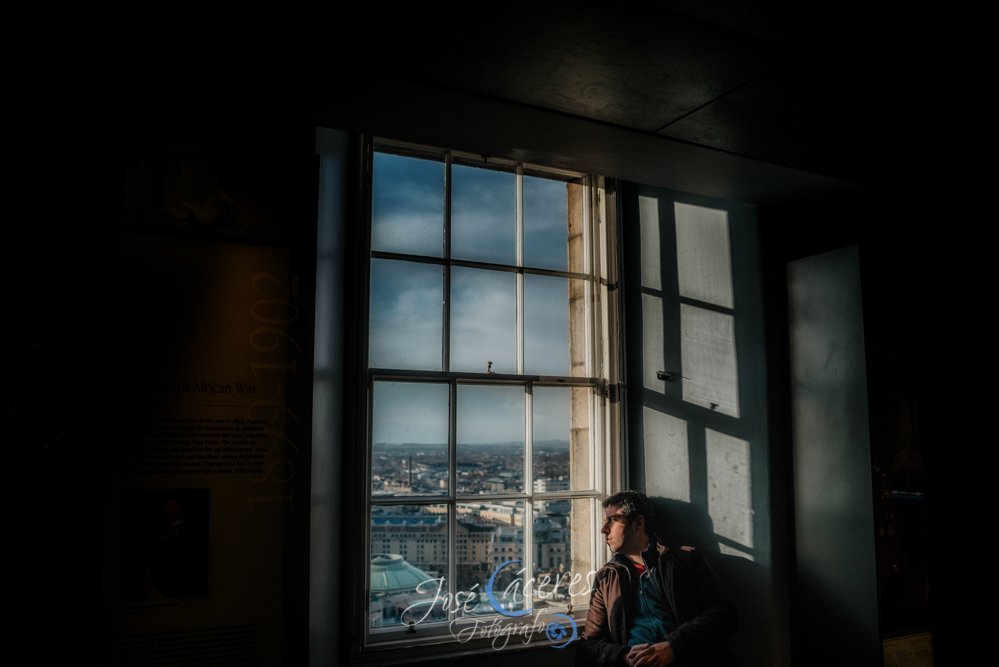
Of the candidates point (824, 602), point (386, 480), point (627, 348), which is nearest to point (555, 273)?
point (627, 348)

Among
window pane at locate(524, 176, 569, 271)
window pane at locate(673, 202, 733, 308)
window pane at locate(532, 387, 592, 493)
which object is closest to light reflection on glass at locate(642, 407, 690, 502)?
window pane at locate(532, 387, 592, 493)

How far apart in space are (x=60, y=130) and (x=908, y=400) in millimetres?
3665

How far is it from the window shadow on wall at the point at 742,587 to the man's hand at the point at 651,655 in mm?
530

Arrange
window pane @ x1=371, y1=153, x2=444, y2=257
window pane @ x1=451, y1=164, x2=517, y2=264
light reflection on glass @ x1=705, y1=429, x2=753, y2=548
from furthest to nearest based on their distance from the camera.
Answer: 1. window pane @ x1=451, y1=164, x2=517, y2=264
2. window pane @ x1=371, y1=153, x2=444, y2=257
3. light reflection on glass @ x1=705, y1=429, x2=753, y2=548

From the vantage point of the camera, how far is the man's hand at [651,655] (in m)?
3.18

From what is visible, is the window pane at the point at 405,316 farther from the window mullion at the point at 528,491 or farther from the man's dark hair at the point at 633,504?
the man's dark hair at the point at 633,504

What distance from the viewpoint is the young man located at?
3.21 metres

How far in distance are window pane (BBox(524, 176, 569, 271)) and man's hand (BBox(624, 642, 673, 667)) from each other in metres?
2.17

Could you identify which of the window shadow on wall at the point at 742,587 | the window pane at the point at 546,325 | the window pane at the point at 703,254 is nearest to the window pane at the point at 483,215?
the window pane at the point at 546,325

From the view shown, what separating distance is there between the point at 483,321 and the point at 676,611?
1.82 meters

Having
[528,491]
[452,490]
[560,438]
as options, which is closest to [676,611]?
[528,491]

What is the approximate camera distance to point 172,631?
6.40 feet

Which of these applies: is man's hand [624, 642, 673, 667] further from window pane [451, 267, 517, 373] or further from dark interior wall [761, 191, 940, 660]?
window pane [451, 267, 517, 373]

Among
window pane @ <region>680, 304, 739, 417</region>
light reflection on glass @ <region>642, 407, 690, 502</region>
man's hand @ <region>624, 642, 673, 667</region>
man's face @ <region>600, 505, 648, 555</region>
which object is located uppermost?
window pane @ <region>680, 304, 739, 417</region>
